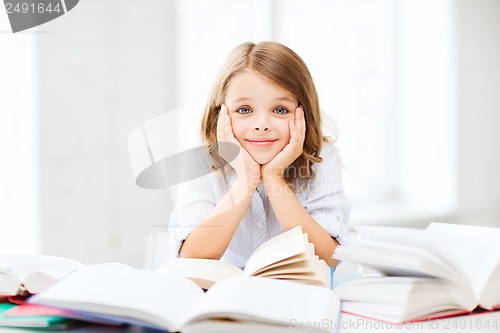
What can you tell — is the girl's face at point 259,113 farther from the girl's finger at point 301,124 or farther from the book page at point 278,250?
the book page at point 278,250

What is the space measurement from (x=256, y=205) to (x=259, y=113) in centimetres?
27

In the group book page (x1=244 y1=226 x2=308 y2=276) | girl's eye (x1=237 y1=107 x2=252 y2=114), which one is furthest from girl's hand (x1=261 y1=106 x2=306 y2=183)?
book page (x1=244 y1=226 x2=308 y2=276)

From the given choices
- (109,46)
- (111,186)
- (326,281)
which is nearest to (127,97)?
(109,46)

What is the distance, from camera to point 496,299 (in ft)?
2.78

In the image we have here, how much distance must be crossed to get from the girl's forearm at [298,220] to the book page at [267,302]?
0.47m

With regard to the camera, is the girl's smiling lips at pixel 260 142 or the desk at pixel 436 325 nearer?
the desk at pixel 436 325

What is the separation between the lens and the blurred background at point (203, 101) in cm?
190

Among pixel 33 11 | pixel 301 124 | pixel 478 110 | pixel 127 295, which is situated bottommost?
pixel 478 110

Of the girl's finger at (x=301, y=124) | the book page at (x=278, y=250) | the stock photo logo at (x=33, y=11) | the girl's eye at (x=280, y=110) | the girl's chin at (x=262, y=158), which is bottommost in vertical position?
the book page at (x=278, y=250)

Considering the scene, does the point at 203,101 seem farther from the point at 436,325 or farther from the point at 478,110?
the point at 478,110

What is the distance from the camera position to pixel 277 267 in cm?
92

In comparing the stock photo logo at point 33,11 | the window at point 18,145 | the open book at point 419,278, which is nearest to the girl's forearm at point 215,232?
the open book at point 419,278

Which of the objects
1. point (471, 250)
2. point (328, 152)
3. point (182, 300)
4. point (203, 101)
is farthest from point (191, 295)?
point (203, 101)

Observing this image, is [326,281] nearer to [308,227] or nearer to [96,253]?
[308,227]
